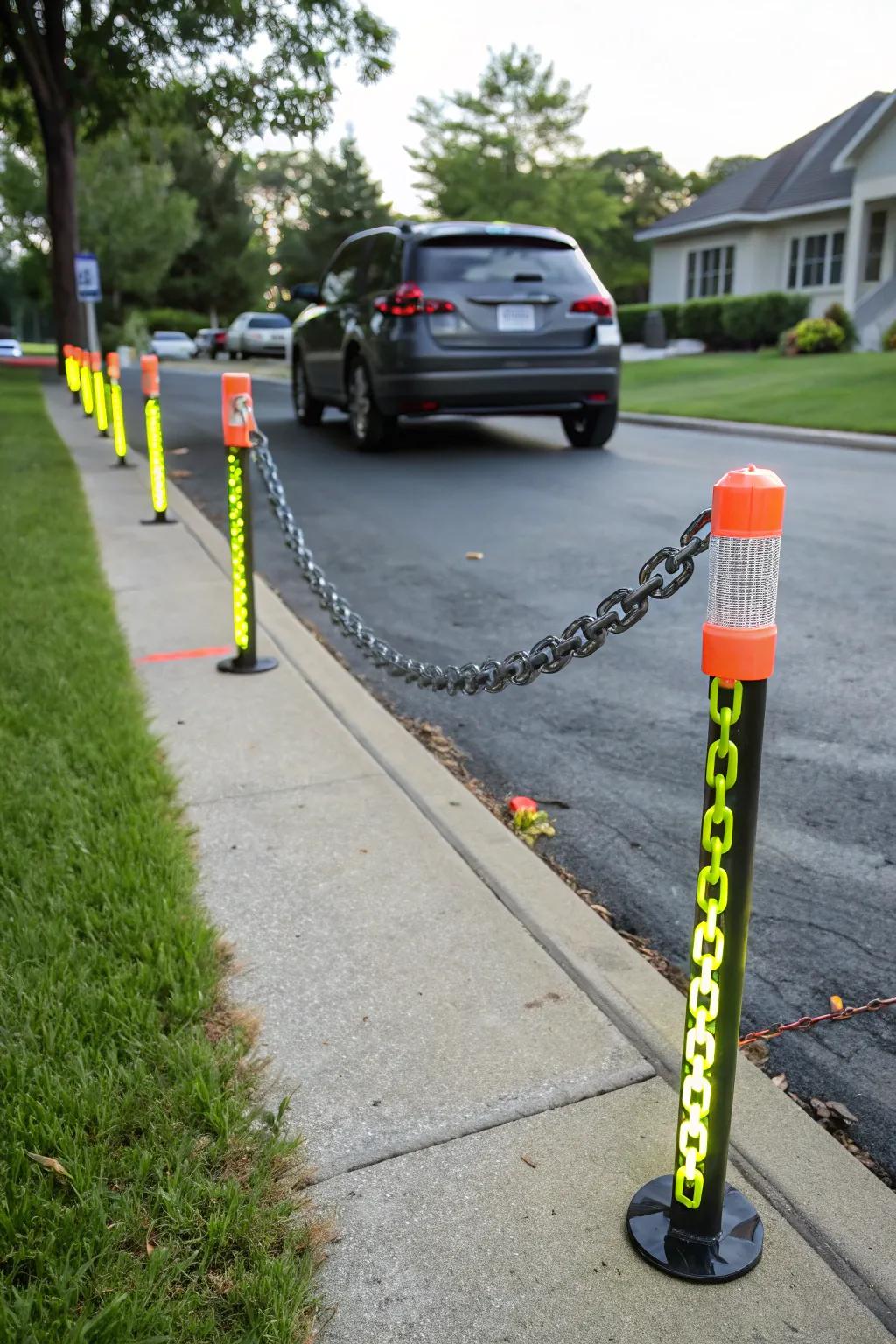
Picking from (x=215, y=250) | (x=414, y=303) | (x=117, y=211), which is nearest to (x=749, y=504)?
(x=414, y=303)

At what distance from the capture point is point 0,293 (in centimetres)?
10875

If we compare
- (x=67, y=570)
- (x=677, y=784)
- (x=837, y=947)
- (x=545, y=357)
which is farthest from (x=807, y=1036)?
(x=545, y=357)

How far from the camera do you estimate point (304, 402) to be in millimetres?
13812

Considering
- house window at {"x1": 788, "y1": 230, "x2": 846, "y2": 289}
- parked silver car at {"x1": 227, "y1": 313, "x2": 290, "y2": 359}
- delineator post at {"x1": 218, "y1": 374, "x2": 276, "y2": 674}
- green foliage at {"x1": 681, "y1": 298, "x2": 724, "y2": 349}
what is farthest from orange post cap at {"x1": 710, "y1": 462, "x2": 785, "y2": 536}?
parked silver car at {"x1": 227, "y1": 313, "x2": 290, "y2": 359}

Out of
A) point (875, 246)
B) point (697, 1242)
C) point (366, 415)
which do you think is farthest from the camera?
point (875, 246)

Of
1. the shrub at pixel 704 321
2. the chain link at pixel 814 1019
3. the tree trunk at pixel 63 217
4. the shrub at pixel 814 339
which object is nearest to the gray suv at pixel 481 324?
the chain link at pixel 814 1019

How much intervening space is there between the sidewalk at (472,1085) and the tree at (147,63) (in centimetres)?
2194

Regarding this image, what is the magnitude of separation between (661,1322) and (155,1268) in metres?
0.74

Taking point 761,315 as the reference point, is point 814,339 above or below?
below

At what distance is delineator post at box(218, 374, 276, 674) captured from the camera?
4.73 metres

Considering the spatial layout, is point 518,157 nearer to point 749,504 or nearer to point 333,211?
point 333,211

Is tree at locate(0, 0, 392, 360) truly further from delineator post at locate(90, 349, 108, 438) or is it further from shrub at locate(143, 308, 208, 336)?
shrub at locate(143, 308, 208, 336)

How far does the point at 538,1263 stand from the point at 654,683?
10.2ft

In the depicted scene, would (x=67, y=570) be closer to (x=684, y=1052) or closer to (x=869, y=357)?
(x=684, y=1052)
